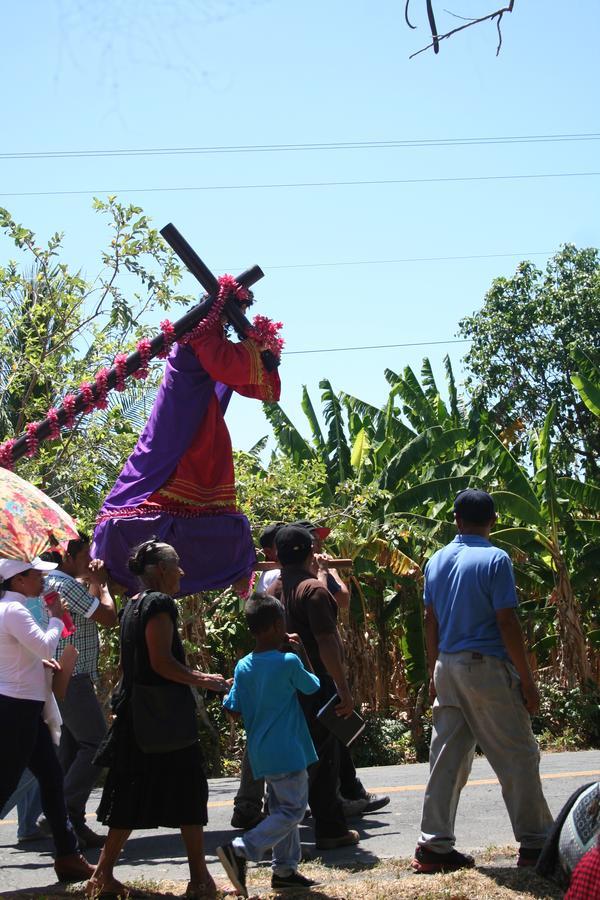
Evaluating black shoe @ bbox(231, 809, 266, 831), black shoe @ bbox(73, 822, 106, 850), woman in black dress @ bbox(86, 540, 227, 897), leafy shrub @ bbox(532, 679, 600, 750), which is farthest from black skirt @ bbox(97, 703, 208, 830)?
leafy shrub @ bbox(532, 679, 600, 750)

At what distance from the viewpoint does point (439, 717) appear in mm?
5840

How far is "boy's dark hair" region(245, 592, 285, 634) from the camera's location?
561 centimetres

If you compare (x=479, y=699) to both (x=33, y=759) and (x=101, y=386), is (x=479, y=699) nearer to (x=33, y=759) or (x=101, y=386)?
(x=33, y=759)

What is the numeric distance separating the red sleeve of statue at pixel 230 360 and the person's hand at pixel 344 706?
79.1 inches

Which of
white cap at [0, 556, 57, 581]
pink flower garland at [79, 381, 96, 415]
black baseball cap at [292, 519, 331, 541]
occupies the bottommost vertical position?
white cap at [0, 556, 57, 581]

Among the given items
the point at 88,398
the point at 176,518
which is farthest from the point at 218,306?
the point at 176,518

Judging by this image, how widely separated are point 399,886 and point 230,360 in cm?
322

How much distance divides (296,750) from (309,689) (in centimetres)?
30

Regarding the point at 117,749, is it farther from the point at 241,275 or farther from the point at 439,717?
the point at 241,275

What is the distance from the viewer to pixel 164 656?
5320 mm

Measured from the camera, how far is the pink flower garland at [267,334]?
707 centimetres

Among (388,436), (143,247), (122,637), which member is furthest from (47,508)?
(388,436)

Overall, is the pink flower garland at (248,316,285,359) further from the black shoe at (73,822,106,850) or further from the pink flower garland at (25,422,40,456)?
the black shoe at (73,822,106,850)

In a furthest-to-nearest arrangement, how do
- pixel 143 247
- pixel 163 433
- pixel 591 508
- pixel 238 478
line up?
pixel 591 508
pixel 238 478
pixel 143 247
pixel 163 433
